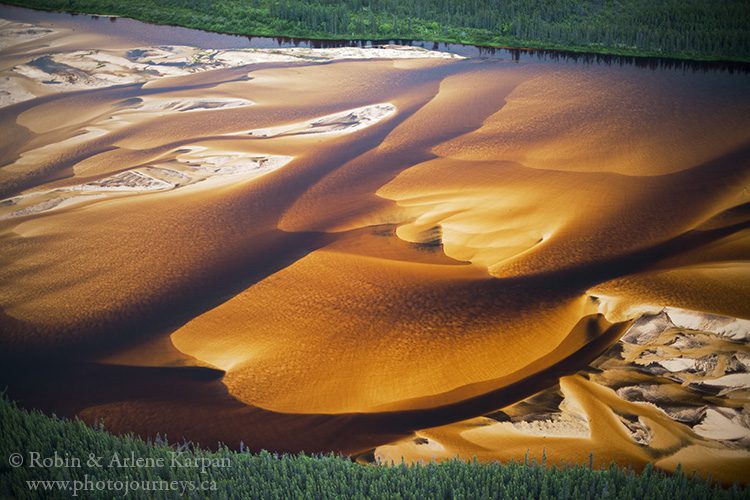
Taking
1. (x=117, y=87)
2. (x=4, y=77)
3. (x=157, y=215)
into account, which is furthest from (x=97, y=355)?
(x=4, y=77)

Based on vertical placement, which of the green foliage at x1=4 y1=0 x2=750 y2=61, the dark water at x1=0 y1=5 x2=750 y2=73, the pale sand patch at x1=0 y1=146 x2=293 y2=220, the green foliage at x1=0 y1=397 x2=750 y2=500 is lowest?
the green foliage at x1=0 y1=397 x2=750 y2=500

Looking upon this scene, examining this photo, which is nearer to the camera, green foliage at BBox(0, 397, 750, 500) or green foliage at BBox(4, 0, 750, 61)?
green foliage at BBox(0, 397, 750, 500)

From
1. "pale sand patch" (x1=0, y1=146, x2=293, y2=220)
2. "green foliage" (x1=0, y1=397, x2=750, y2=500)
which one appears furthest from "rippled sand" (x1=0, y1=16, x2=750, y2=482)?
"green foliage" (x1=0, y1=397, x2=750, y2=500)

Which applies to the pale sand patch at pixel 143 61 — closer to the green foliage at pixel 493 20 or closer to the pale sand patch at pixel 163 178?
the green foliage at pixel 493 20

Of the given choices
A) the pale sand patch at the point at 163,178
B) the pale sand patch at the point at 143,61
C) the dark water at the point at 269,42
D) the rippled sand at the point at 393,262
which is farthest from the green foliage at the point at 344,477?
the dark water at the point at 269,42

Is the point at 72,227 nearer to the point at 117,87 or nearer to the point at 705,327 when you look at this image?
the point at 117,87

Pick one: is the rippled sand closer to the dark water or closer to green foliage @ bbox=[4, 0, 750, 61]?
the dark water

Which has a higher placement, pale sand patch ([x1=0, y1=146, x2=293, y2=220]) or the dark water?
the dark water

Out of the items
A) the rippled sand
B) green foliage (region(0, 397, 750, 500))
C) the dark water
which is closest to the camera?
green foliage (region(0, 397, 750, 500))
